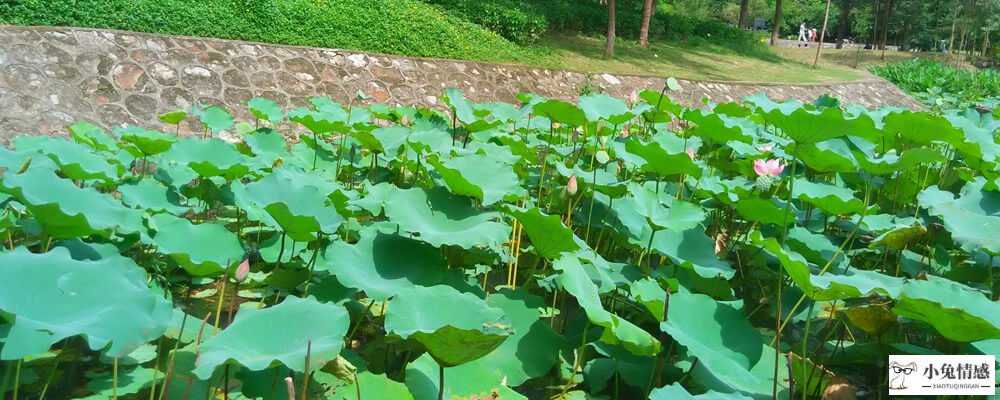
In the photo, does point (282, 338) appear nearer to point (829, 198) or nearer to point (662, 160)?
point (662, 160)

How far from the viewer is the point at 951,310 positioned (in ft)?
3.72

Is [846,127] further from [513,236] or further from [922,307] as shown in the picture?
[513,236]

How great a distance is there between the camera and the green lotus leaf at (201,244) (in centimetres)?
142

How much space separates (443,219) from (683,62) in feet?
37.9

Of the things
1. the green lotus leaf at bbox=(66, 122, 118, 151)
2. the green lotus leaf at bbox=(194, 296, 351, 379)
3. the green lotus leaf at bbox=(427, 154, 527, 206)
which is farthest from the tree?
the green lotus leaf at bbox=(194, 296, 351, 379)

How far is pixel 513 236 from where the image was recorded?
6.04ft

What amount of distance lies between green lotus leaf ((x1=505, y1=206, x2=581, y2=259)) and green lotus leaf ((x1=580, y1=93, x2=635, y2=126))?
1.09m

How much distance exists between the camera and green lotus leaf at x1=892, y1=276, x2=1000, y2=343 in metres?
1.14

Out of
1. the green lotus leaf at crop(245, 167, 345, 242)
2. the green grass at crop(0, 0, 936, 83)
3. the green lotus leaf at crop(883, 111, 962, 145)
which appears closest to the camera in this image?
the green lotus leaf at crop(245, 167, 345, 242)

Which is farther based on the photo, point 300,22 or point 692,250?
point 300,22

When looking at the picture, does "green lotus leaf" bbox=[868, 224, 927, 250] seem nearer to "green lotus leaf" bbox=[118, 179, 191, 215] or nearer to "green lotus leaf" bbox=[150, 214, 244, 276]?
"green lotus leaf" bbox=[150, 214, 244, 276]

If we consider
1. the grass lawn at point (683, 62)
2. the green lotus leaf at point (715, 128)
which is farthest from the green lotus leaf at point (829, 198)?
the grass lawn at point (683, 62)

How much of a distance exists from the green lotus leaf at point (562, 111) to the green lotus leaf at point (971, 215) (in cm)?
113

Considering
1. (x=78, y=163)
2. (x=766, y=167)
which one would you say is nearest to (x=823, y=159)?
(x=766, y=167)
